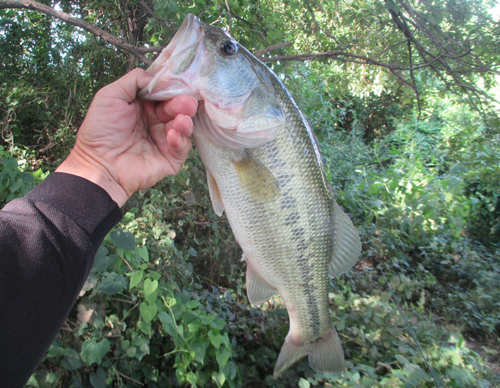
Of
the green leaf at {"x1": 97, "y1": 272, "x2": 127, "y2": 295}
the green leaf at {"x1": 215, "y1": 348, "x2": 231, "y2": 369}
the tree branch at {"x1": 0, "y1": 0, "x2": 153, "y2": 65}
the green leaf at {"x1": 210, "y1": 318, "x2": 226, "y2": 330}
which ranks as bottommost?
the green leaf at {"x1": 215, "y1": 348, "x2": 231, "y2": 369}

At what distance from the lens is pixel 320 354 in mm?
1815

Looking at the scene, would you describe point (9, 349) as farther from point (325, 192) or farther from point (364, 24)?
point (364, 24)

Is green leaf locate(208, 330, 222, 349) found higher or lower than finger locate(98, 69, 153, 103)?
lower

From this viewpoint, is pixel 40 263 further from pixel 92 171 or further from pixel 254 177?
pixel 254 177

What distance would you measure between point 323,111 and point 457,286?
14.1 feet

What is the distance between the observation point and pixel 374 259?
4734 millimetres

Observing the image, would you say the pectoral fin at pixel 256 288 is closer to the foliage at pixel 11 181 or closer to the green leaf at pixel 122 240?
the green leaf at pixel 122 240

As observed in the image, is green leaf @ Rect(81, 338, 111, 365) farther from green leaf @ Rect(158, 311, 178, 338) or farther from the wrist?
the wrist

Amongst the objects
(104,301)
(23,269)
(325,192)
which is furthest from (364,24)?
(23,269)

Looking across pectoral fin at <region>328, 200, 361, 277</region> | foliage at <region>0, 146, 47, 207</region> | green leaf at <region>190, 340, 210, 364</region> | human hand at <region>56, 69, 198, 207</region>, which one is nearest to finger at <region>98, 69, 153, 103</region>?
human hand at <region>56, 69, 198, 207</region>

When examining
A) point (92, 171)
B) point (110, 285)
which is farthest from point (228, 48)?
point (110, 285)

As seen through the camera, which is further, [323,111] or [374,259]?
[323,111]

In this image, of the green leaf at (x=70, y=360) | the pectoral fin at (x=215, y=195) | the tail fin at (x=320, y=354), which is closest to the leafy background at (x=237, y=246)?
the green leaf at (x=70, y=360)

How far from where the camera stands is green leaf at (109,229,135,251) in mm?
1808
